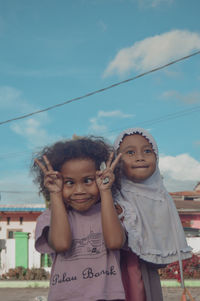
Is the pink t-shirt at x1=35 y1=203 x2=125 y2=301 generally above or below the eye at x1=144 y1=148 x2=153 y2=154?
below

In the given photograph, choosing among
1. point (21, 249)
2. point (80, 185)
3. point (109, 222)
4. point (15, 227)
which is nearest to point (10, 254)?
point (21, 249)

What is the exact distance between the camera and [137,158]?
8.05 feet

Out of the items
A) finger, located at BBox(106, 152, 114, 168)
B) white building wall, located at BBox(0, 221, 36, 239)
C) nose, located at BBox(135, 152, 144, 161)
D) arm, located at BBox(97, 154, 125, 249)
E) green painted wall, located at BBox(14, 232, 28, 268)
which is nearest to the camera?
arm, located at BBox(97, 154, 125, 249)

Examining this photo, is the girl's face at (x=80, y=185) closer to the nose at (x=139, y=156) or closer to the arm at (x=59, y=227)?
the arm at (x=59, y=227)

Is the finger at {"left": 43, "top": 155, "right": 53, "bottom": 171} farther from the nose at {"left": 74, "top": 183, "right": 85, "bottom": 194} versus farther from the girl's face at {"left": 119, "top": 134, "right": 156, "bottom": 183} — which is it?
the girl's face at {"left": 119, "top": 134, "right": 156, "bottom": 183}

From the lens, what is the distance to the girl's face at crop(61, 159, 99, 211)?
7.41 ft

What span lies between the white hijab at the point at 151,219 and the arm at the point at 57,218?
0.35m

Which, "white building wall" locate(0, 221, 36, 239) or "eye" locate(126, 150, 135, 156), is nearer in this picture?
"eye" locate(126, 150, 135, 156)

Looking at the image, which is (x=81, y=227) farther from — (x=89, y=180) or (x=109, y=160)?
(x=109, y=160)

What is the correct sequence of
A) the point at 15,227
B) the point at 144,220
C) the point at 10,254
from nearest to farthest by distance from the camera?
the point at 144,220 < the point at 10,254 < the point at 15,227

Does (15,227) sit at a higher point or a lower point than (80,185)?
higher

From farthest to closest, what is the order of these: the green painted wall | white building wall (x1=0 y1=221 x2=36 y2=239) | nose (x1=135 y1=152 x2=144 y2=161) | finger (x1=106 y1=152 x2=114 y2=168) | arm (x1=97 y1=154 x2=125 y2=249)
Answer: white building wall (x1=0 y1=221 x2=36 y2=239) → the green painted wall → nose (x1=135 y1=152 x2=144 y2=161) → finger (x1=106 y1=152 x2=114 y2=168) → arm (x1=97 y1=154 x2=125 y2=249)

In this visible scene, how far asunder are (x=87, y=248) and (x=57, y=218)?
9.2 inches

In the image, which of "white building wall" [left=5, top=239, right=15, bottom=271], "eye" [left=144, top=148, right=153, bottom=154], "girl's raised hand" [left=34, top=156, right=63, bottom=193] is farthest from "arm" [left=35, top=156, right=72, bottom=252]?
"white building wall" [left=5, top=239, right=15, bottom=271]
